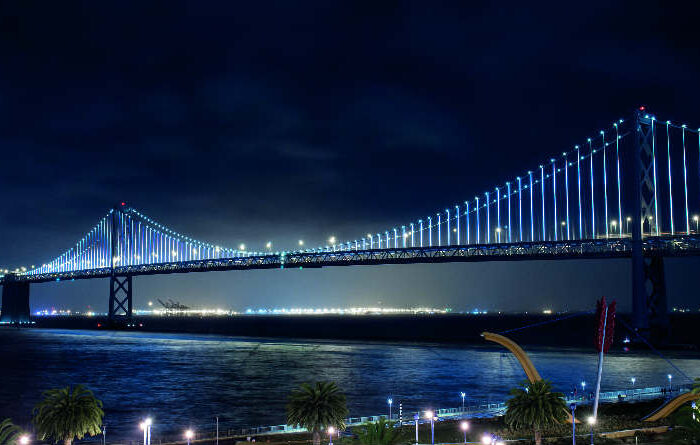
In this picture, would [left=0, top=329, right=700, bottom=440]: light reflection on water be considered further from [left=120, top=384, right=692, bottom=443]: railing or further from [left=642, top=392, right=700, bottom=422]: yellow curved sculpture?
[left=642, top=392, right=700, bottom=422]: yellow curved sculpture

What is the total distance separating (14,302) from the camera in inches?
5763

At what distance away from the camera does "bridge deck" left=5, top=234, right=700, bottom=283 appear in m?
71.4

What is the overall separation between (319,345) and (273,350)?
969 cm

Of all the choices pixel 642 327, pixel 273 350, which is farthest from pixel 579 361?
pixel 273 350

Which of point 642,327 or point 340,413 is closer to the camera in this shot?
point 340,413

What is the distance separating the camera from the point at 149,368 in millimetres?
58812

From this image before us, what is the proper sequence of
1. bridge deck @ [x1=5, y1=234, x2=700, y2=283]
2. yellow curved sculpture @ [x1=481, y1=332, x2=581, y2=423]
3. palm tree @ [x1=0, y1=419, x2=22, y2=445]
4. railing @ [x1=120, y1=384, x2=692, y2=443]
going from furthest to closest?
bridge deck @ [x1=5, y1=234, x2=700, y2=283], yellow curved sculpture @ [x1=481, y1=332, x2=581, y2=423], railing @ [x1=120, y1=384, x2=692, y2=443], palm tree @ [x1=0, y1=419, x2=22, y2=445]

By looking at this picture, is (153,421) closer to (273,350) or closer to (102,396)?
(102,396)

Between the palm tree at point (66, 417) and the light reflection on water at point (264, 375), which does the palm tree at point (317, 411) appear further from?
the light reflection on water at point (264, 375)

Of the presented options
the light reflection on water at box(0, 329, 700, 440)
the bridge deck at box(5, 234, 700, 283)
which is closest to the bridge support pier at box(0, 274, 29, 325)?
the bridge deck at box(5, 234, 700, 283)

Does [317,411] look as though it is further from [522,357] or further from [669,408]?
[669,408]

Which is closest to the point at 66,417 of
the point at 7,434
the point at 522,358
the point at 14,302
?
the point at 7,434

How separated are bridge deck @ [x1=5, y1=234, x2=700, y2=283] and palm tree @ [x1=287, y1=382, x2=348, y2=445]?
5440cm

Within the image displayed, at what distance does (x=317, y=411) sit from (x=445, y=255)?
66579 mm
